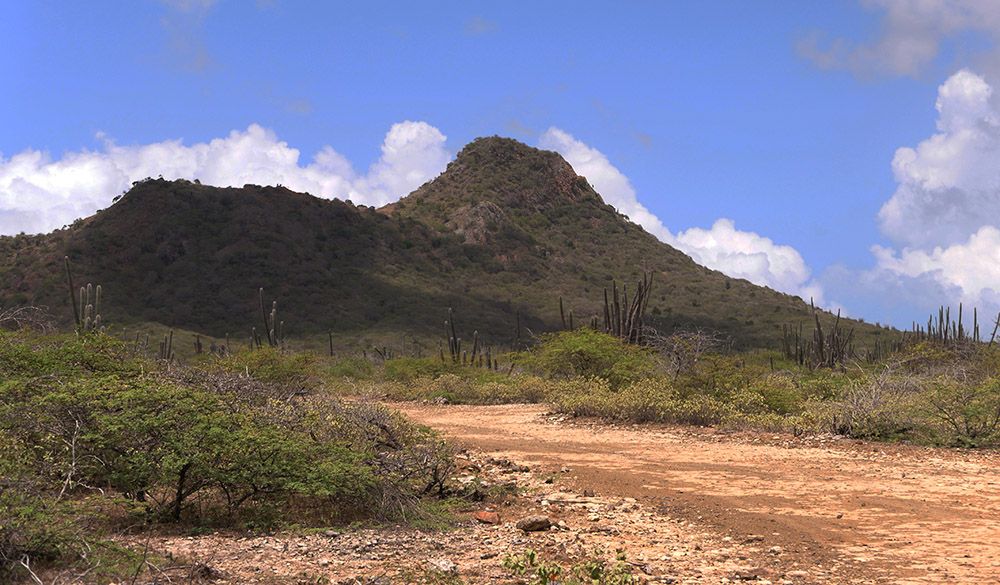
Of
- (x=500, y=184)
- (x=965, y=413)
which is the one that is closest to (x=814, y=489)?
(x=965, y=413)

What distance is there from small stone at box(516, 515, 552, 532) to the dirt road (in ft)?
5.40

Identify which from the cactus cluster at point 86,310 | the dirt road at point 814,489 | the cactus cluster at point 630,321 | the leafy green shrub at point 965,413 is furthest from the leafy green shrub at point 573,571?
the cactus cluster at point 630,321

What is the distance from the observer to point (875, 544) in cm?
734

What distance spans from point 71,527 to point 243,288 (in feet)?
193

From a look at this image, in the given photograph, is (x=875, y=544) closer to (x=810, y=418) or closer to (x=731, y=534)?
(x=731, y=534)

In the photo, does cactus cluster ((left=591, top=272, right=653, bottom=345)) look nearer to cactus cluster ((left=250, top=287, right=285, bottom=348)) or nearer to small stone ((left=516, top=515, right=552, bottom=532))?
cactus cluster ((left=250, top=287, right=285, bottom=348))

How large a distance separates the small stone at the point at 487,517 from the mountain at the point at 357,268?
1820 inches

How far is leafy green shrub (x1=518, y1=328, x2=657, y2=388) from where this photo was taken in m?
24.4

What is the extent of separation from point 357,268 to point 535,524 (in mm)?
61588

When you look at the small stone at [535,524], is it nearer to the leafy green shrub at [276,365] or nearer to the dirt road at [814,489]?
the dirt road at [814,489]

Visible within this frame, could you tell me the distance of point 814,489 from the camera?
32.7 ft

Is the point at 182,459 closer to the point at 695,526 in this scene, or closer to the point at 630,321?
the point at 695,526

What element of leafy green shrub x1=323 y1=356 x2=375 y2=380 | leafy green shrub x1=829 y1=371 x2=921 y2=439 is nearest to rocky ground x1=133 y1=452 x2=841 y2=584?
leafy green shrub x1=829 y1=371 x2=921 y2=439

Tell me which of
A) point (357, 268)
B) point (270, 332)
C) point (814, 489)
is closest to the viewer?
A: point (814, 489)
